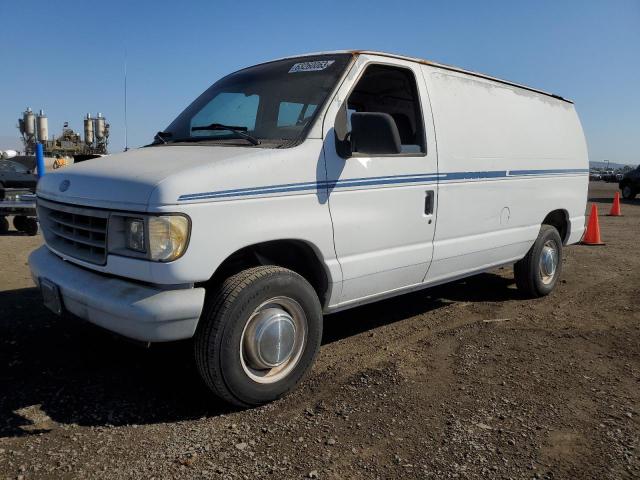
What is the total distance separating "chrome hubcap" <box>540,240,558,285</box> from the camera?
Result: 570 centimetres

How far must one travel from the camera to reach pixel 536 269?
18.3 ft

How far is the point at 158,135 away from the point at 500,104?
3.09 m

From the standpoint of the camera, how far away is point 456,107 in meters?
4.32

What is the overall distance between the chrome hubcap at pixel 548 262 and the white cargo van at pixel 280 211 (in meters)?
1.00

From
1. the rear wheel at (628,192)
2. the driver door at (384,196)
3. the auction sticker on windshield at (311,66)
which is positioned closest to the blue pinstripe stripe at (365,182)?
the driver door at (384,196)

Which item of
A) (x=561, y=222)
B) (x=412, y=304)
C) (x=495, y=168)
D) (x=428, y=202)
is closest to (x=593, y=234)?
(x=561, y=222)

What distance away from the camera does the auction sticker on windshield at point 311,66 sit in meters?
3.68

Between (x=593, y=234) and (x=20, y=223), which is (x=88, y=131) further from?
(x=593, y=234)

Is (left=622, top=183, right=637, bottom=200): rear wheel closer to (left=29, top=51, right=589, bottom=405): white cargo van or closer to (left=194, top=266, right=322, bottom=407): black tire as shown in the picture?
(left=29, top=51, right=589, bottom=405): white cargo van

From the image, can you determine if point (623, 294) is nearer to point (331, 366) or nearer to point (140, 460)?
point (331, 366)

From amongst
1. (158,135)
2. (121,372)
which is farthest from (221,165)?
(121,372)

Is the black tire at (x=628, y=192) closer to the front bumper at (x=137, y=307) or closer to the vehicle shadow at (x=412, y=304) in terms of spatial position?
the vehicle shadow at (x=412, y=304)

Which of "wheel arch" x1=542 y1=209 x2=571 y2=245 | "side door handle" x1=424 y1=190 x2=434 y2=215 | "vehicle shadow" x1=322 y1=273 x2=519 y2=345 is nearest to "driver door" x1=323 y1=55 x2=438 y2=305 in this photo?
"side door handle" x1=424 y1=190 x2=434 y2=215

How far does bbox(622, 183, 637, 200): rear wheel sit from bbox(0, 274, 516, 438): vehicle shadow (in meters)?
22.0
